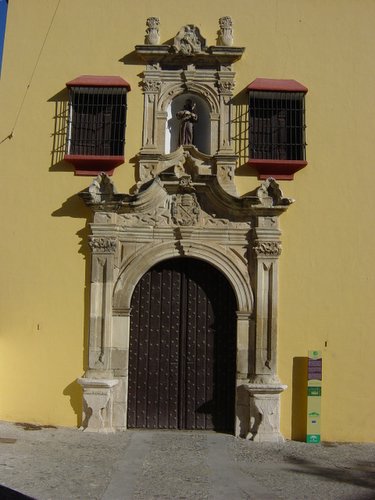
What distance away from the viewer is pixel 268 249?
770 centimetres

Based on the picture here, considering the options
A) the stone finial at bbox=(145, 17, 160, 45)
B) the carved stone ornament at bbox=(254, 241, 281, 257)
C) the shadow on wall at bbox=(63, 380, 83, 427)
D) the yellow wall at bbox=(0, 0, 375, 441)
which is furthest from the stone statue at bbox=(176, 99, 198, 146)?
the shadow on wall at bbox=(63, 380, 83, 427)

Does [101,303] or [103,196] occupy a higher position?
[103,196]

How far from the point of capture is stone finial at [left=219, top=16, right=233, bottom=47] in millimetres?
8195

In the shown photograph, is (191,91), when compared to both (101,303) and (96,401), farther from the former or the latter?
(96,401)

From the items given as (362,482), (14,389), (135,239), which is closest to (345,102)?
(135,239)

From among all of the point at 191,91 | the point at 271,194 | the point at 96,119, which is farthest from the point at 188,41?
the point at 271,194

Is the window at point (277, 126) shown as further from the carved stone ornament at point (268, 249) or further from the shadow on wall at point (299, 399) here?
the shadow on wall at point (299, 399)

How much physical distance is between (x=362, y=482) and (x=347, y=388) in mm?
2014

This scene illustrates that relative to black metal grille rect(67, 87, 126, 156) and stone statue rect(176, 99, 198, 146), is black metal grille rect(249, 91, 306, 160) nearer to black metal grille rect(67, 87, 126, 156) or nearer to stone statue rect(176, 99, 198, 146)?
stone statue rect(176, 99, 198, 146)

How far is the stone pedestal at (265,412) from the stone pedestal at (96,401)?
179 centimetres

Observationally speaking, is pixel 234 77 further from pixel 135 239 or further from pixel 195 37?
pixel 135 239

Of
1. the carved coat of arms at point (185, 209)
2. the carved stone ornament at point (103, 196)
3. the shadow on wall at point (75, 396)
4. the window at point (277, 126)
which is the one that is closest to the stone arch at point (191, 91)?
the window at point (277, 126)

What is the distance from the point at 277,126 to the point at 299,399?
373 centimetres

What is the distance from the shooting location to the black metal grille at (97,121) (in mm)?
8148
